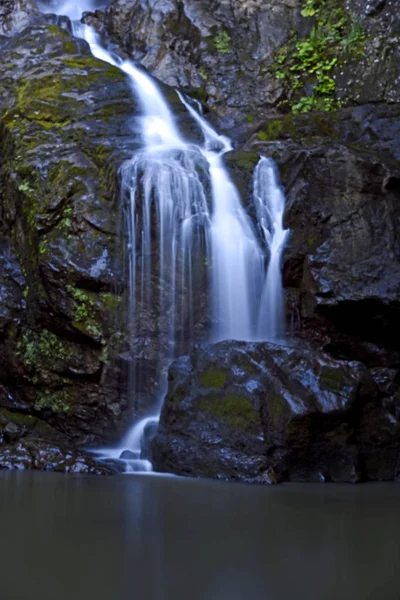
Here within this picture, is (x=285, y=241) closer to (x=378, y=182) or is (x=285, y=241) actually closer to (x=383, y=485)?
(x=378, y=182)

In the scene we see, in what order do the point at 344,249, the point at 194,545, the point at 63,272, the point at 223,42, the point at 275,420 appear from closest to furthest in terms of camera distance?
the point at 194,545 → the point at 275,420 → the point at 344,249 → the point at 63,272 → the point at 223,42

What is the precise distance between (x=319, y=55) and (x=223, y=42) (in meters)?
2.51

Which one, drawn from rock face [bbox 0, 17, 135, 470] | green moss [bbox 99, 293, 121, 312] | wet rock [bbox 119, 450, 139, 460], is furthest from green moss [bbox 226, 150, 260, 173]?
wet rock [bbox 119, 450, 139, 460]

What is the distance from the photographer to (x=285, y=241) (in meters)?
8.08

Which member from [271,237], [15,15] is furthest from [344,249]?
[15,15]

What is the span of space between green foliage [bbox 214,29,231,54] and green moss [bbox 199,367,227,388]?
9.90 meters

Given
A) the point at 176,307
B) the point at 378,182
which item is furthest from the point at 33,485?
the point at 378,182

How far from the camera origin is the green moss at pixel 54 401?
8.31 m

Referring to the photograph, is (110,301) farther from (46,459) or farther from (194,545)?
(194,545)

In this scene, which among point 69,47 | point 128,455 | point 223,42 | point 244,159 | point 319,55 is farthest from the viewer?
point 223,42

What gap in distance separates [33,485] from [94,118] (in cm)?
701

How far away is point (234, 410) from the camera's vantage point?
5656 mm

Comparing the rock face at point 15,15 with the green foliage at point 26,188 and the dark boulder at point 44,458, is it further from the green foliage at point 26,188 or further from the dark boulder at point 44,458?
the dark boulder at point 44,458

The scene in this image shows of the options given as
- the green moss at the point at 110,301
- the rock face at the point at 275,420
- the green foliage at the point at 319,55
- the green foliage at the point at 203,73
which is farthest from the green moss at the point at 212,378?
the green foliage at the point at 203,73
